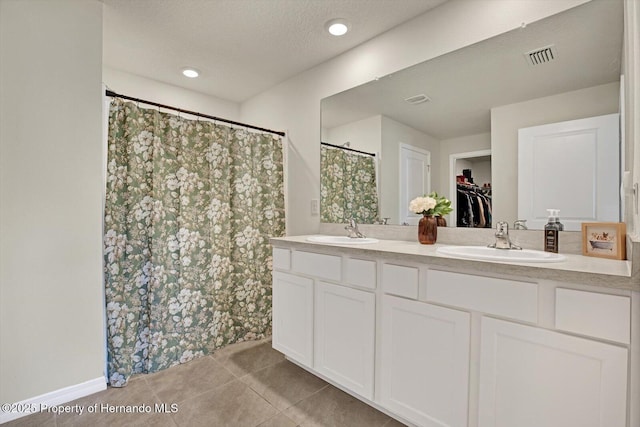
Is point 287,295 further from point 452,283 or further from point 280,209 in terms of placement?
point 452,283

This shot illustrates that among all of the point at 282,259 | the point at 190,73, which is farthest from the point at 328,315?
the point at 190,73

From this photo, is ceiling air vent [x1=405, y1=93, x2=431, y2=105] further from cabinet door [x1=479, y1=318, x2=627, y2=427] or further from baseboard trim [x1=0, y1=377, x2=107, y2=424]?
baseboard trim [x1=0, y1=377, x2=107, y2=424]

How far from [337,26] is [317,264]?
1583mm

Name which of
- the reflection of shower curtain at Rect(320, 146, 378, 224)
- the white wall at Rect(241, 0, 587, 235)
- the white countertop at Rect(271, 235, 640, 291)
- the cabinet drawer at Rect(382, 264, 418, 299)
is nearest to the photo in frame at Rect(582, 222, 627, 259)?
the white countertop at Rect(271, 235, 640, 291)

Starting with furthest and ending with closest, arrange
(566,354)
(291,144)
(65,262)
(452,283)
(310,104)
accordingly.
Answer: (291,144), (310,104), (65,262), (452,283), (566,354)

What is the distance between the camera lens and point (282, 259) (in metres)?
2.11

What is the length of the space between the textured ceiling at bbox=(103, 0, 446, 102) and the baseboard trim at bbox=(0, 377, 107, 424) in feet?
7.46

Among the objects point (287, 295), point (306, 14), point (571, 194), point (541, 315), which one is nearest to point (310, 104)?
point (306, 14)

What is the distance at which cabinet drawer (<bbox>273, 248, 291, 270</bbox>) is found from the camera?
2.06 meters

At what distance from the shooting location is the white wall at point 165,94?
2660 mm

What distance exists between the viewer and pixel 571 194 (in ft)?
4.69

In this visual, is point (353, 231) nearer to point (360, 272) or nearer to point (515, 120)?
point (360, 272)

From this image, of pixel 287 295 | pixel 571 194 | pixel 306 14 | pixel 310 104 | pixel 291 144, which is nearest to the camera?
pixel 571 194

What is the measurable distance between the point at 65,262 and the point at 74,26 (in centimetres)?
135
